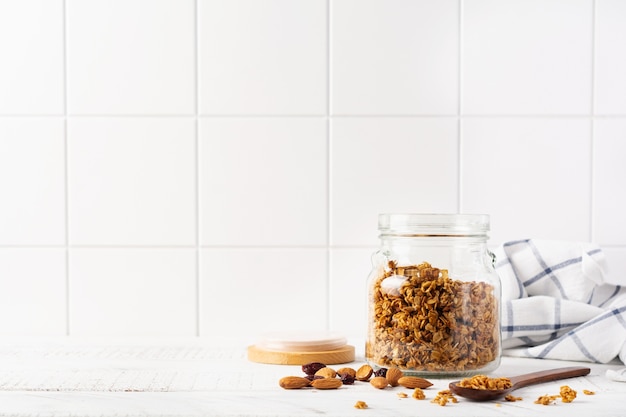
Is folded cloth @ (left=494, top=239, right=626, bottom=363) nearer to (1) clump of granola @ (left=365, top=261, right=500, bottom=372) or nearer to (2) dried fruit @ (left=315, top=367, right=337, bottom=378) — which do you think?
(1) clump of granola @ (left=365, top=261, right=500, bottom=372)

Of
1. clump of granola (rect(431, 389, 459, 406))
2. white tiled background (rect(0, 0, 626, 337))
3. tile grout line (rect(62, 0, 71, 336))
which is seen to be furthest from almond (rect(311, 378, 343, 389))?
tile grout line (rect(62, 0, 71, 336))

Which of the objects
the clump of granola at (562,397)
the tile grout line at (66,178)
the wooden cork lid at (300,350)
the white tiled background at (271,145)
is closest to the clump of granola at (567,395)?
the clump of granola at (562,397)

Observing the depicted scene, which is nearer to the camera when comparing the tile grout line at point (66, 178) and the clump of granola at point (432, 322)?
the clump of granola at point (432, 322)

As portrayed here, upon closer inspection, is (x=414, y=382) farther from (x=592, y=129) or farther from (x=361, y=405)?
(x=592, y=129)

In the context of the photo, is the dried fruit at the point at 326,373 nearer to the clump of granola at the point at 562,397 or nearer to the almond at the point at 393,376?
the almond at the point at 393,376

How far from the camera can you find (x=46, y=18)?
4.49 feet

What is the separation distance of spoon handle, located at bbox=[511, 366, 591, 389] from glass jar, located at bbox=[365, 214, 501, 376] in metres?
0.05

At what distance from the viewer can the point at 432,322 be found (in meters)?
0.89

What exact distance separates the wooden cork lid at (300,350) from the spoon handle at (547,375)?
26 cm

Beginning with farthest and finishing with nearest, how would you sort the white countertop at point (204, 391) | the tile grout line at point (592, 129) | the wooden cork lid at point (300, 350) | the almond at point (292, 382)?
1. the tile grout line at point (592, 129)
2. the wooden cork lid at point (300, 350)
3. the almond at point (292, 382)
4. the white countertop at point (204, 391)

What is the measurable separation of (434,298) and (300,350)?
0.80 feet

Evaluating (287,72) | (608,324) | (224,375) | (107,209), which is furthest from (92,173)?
(608,324)

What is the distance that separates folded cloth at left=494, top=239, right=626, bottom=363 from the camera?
1075 mm

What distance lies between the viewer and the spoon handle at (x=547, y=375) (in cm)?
89
